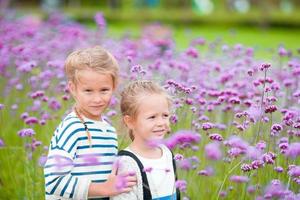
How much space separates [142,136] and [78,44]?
3.94m

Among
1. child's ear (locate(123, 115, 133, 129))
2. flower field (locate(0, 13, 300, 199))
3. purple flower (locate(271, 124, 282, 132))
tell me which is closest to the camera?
child's ear (locate(123, 115, 133, 129))

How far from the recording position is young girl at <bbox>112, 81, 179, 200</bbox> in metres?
3.02

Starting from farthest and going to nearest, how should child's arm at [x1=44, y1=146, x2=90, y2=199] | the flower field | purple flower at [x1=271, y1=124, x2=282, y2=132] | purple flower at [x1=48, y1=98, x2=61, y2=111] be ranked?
1. purple flower at [x1=48, y1=98, x2=61, y2=111]
2. purple flower at [x1=271, y1=124, x2=282, y2=132]
3. the flower field
4. child's arm at [x1=44, y1=146, x2=90, y2=199]

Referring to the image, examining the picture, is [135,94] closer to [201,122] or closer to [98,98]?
[98,98]

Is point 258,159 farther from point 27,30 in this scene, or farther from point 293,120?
point 27,30

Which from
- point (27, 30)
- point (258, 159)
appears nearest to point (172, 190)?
point (258, 159)

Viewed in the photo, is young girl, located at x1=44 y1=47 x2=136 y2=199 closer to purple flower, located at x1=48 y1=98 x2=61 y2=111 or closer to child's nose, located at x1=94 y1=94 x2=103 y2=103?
child's nose, located at x1=94 y1=94 x2=103 y2=103

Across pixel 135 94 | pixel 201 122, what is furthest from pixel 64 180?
pixel 201 122

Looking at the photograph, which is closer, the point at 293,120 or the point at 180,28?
the point at 293,120

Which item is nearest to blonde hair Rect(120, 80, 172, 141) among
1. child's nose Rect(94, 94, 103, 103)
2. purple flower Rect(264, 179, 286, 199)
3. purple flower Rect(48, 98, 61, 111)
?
child's nose Rect(94, 94, 103, 103)

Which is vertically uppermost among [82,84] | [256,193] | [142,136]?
[82,84]

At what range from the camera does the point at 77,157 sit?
10.2ft

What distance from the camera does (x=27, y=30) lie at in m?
6.62

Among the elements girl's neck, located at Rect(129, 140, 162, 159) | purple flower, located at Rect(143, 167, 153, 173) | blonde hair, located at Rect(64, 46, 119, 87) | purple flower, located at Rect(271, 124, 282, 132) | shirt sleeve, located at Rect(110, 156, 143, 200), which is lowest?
shirt sleeve, located at Rect(110, 156, 143, 200)
